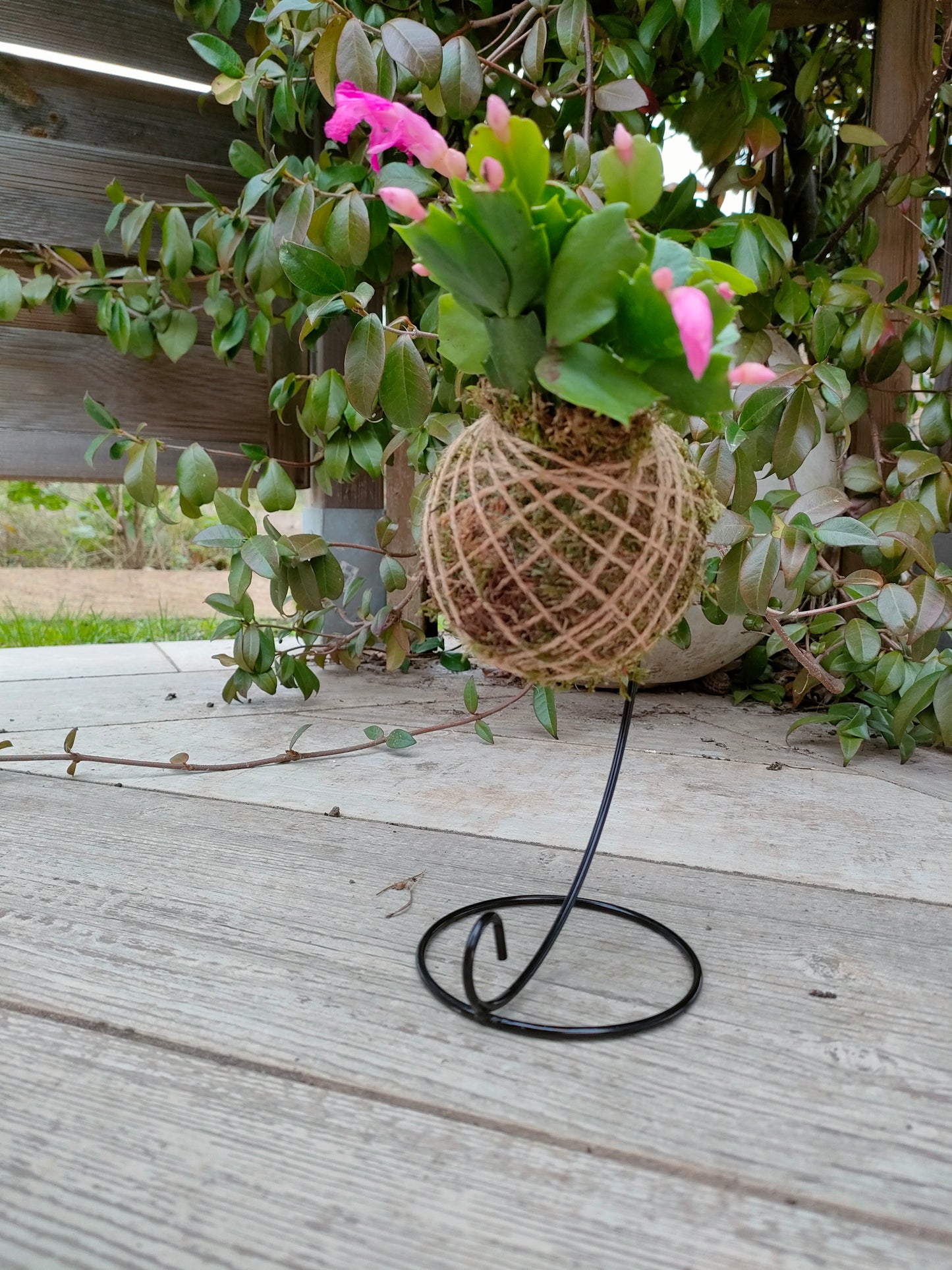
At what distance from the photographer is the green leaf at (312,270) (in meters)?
0.93

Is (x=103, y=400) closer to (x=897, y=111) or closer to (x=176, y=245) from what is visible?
(x=176, y=245)

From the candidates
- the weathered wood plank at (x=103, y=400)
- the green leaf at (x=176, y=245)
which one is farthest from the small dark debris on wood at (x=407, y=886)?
the weathered wood plank at (x=103, y=400)

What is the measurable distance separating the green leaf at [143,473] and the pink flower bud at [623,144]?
1.00 meters

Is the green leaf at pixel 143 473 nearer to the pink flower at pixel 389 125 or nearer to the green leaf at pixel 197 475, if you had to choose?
the green leaf at pixel 197 475

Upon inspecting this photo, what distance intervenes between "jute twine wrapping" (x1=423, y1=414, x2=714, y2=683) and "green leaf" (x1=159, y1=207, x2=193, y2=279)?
3.62 ft

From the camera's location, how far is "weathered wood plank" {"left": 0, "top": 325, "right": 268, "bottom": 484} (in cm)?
170

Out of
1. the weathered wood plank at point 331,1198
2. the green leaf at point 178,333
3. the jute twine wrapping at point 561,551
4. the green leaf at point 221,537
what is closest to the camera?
the weathered wood plank at point 331,1198

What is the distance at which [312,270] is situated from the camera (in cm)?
94

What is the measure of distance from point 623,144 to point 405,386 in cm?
51

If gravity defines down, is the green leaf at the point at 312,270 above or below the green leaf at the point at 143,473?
above

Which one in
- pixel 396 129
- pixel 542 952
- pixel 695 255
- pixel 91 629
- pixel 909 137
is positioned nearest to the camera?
pixel 396 129

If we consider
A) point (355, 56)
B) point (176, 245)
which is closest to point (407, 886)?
point (355, 56)

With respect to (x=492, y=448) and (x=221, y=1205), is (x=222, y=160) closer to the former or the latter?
(x=492, y=448)

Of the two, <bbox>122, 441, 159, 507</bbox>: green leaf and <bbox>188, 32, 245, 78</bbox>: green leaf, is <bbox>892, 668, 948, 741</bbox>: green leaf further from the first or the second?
<bbox>188, 32, 245, 78</bbox>: green leaf
